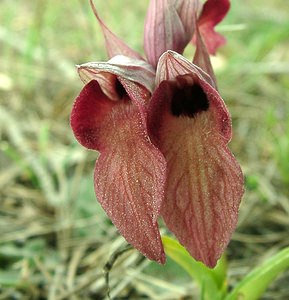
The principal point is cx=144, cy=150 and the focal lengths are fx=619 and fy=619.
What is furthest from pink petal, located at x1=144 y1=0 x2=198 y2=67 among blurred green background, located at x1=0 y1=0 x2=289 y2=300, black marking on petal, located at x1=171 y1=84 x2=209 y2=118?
blurred green background, located at x1=0 y1=0 x2=289 y2=300

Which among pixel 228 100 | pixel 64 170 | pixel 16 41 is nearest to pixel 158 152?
pixel 64 170

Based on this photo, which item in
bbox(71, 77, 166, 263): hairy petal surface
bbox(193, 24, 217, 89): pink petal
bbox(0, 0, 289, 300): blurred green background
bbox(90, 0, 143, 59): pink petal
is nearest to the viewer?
bbox(71, 77, 166, 263): hairy petal surface

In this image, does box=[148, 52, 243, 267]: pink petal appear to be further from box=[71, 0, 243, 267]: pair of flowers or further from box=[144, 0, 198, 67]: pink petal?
box=[144, 0, 198, 67]: pink petal

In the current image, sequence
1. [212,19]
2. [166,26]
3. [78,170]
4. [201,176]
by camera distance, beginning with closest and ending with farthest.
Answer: [201,176], [166,26], [212,19], [78,170]

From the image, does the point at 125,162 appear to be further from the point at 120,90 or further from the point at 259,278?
the point at 259,278

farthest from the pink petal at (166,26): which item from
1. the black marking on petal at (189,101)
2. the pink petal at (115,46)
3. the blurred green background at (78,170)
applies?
the blurred green background at (78,170)

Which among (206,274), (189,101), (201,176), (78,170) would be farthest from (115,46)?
(78,170)

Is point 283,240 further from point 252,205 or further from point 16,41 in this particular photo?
point 16,41

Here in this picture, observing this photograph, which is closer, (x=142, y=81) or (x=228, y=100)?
(x=142, y=81)
